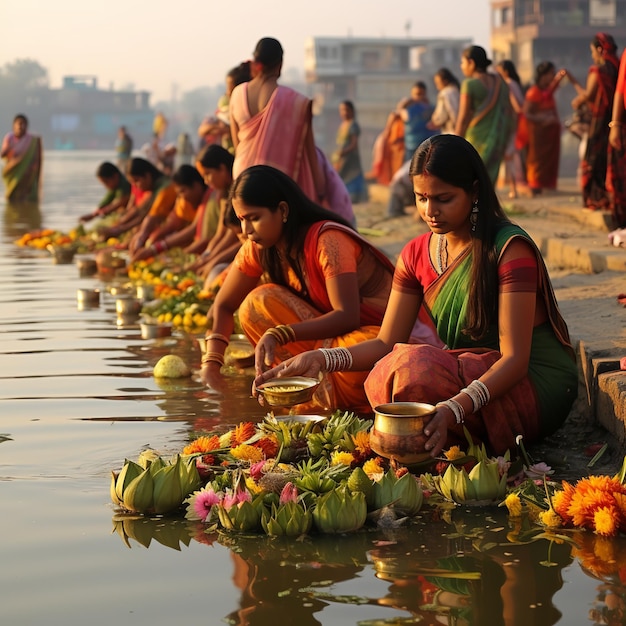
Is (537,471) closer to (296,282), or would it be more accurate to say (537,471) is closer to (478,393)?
(478,393)

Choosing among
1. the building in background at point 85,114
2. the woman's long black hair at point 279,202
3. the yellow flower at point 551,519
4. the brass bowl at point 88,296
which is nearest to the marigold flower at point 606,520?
the yellow flower at point 551,519

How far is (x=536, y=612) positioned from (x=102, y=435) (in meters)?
2.36

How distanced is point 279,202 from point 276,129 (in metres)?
2.70

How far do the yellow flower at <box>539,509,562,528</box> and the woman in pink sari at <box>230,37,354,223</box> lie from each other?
432 centimetres

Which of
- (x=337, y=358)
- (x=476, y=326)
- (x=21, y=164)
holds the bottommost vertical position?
(x=337, y=358)

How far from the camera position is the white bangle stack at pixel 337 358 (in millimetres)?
4488

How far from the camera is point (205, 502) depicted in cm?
357

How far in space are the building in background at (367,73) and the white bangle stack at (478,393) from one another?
1812 inches

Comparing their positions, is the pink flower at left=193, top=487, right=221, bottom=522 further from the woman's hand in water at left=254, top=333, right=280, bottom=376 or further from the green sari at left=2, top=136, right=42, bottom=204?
the green sari at left=2, top=136, right=42, bottom=204

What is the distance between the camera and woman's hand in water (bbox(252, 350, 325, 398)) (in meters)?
4.36

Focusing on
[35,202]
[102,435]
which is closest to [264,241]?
[102,435]

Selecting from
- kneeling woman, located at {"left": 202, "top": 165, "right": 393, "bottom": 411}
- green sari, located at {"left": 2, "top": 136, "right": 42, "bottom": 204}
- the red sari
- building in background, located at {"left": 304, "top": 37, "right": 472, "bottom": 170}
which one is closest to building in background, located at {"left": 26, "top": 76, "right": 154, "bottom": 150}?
building in background, located at {"left": 304, "top": 37, "right": 472, "bottom": 170}

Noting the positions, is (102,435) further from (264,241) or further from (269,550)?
(269,550)

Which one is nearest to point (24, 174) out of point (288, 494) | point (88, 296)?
point (88, 296)
